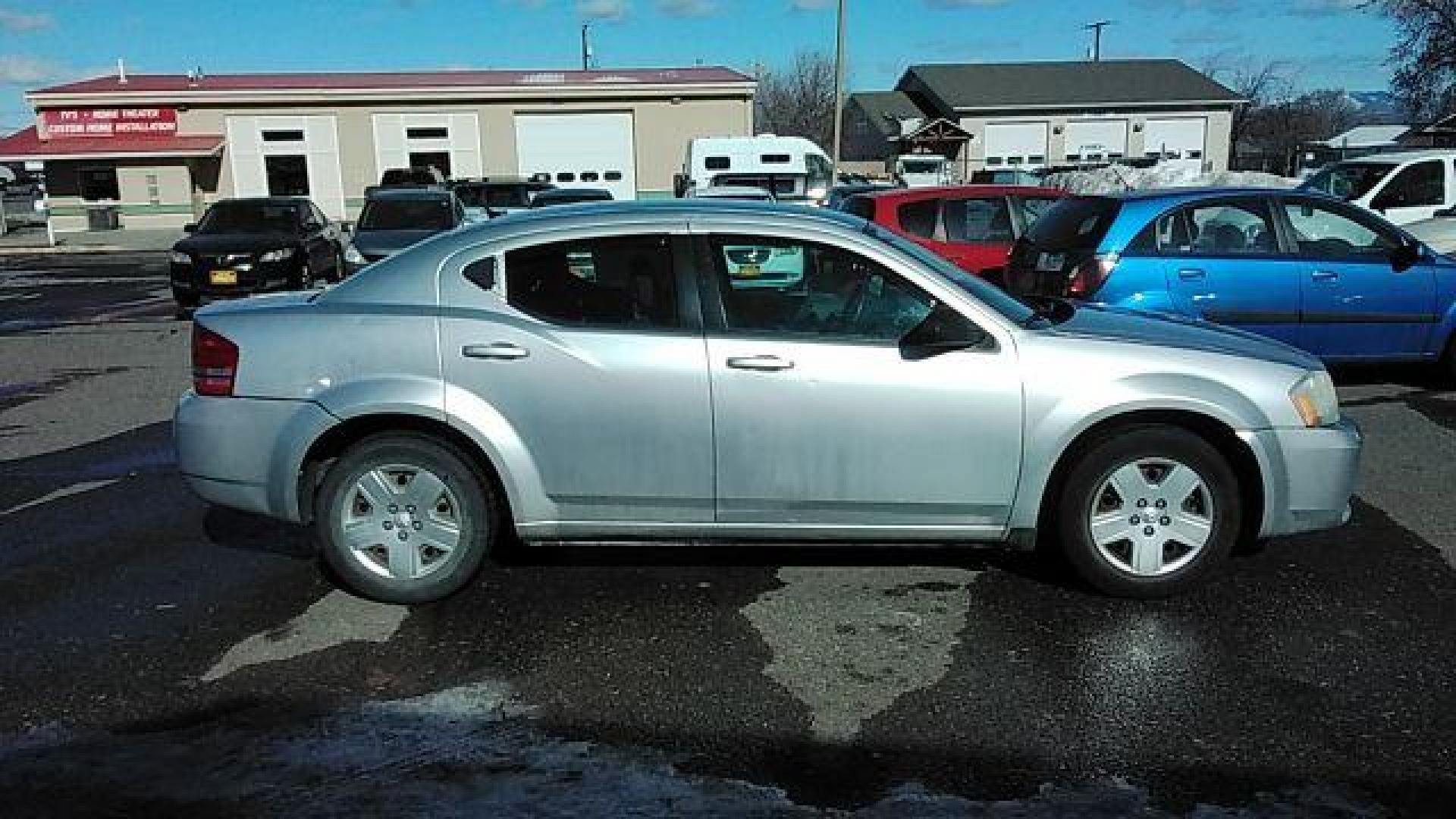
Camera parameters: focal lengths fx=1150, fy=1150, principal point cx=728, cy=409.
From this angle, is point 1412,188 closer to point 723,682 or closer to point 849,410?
point 849,410

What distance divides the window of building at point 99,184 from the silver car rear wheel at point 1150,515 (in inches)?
1486

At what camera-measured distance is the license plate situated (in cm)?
835

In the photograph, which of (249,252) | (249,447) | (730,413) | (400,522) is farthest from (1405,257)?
(249,252)

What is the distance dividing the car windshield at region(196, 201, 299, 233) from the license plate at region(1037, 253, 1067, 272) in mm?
11402

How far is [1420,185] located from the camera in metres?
15.2

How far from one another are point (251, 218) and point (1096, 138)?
4603cm

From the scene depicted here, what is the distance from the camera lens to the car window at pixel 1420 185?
15133 millimetres

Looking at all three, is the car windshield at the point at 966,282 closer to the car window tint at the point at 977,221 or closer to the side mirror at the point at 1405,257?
the side mirror at the point at 1405,257

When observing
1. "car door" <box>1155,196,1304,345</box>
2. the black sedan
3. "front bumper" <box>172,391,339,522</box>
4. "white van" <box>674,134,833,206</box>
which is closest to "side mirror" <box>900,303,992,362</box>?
"front bumper" <box>172,391,339,522</box>

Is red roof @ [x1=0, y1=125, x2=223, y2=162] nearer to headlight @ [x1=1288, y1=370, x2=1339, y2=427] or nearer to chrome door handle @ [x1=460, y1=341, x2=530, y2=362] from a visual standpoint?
chrome door handle @ [x1=460, y1=341, x2=530, y2=362]

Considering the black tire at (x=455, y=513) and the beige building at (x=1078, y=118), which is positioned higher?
the beige building at (x=1078, y=118)

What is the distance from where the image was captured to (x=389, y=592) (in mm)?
4703

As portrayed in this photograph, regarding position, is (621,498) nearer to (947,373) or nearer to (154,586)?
(947,373)

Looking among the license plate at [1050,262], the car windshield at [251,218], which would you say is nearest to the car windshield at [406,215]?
the car windshield at [251,218]
